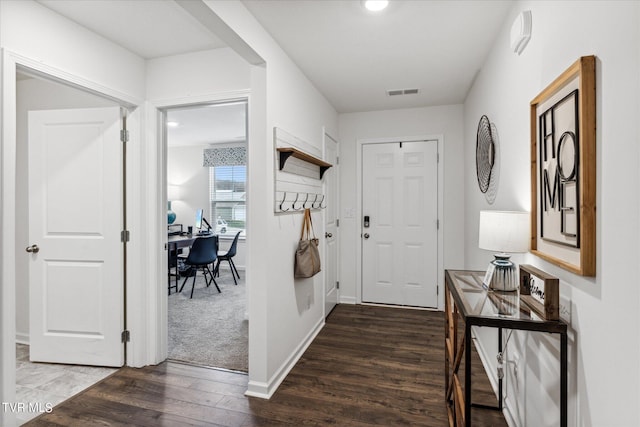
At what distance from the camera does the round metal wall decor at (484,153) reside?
8.01 feet

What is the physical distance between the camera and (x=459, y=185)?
389cm

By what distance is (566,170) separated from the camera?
122cm

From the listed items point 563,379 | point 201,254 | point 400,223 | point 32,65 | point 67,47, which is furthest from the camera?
point 201,254

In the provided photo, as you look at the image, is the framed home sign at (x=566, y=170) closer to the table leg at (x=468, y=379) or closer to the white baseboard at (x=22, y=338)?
the table leg at (x=468, y=379)

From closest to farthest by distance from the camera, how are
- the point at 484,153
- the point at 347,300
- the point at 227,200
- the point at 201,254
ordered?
the point at 484,153 < the point at 347,300 < the point at 201,254 < the point at 227,200

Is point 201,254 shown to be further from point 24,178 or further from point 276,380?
point 276,380

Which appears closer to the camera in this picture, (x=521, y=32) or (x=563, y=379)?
(x=563, y=379)

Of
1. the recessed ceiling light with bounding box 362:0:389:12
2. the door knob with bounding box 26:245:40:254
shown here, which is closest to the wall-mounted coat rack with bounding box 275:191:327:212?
the recessed ceiling light with bounding box 362:0:389:12

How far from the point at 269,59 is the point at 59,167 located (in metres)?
1.82

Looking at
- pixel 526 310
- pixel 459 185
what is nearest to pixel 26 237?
pixel 526 310

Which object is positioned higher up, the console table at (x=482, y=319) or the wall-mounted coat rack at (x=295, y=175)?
the wall-mounted coat rack at (x=295, y=175)

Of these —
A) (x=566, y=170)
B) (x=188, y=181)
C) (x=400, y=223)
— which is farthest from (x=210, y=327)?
(x=188, y=181)

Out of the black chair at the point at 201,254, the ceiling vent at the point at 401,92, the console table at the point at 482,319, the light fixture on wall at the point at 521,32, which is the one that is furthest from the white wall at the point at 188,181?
the light fixture on wall at the point at 521,32

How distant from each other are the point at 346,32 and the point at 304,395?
2453mm
